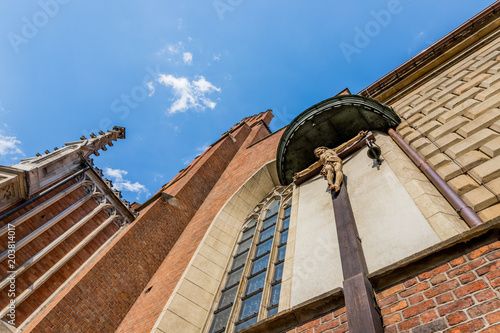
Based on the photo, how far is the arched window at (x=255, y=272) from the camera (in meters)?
5.74

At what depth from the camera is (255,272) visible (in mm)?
6895

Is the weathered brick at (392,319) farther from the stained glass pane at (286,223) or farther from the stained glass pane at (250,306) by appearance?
the stained glass pane at (286,223)

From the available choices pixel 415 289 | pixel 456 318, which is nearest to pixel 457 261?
pixel 415 289

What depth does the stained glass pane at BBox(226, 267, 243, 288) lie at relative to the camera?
24.5 feet

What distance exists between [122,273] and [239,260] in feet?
10.3

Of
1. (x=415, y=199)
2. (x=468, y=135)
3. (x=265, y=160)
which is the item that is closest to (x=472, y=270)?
(x=415, y=199)

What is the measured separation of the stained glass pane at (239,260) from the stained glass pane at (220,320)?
138 centimetres

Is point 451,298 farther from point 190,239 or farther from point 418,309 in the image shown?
point 190,239

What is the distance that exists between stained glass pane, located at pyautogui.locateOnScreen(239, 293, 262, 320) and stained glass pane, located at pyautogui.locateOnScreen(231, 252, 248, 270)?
1648 mm

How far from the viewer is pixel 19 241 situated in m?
7.35

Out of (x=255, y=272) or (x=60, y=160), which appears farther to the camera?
(x=60, y=160)

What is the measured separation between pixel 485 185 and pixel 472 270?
1.62 meters

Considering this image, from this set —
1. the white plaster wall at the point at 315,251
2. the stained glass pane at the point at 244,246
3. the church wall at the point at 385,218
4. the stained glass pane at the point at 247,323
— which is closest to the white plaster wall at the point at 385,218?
the church wall at the point at 385,218

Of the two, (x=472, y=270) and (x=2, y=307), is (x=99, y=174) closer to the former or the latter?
(x=2, y=307)
